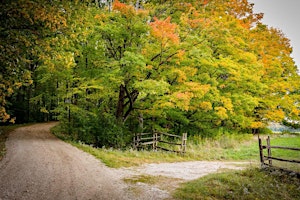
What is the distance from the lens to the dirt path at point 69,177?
6863 mm

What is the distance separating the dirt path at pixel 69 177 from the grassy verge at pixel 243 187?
73cm

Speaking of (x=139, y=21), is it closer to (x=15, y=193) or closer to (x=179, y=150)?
(x=179, y=150)

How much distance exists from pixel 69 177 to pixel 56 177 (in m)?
0.41

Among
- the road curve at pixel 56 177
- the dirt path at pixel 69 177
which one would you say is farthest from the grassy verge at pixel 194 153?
the road curve at pixel 56 177

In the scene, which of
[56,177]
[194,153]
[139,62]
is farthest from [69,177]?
[194,153]

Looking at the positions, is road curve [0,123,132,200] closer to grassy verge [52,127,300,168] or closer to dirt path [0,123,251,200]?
dirt path [0,123,251,200]

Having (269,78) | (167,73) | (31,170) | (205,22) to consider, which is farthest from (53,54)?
(269,78)

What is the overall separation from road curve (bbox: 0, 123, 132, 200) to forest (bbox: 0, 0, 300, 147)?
2.00 m

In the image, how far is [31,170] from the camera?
9.11 m

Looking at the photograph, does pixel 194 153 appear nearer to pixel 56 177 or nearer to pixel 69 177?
pixel 69 177

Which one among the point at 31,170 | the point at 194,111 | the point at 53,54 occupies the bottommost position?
the point at 31,170

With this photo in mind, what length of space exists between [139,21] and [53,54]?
7.45 metres

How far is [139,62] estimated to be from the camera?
45.2 feet

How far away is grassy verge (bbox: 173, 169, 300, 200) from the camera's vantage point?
7168 mm
